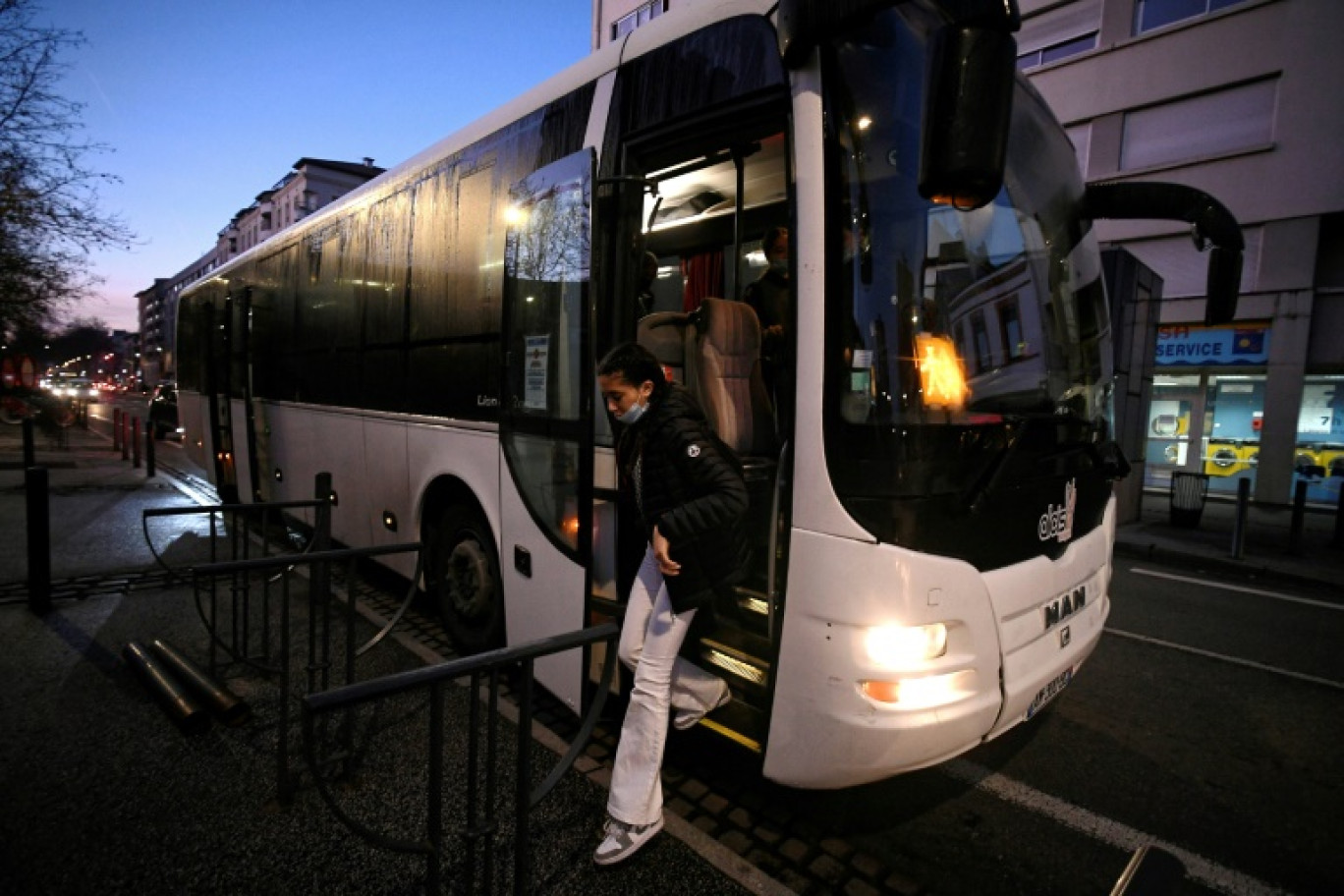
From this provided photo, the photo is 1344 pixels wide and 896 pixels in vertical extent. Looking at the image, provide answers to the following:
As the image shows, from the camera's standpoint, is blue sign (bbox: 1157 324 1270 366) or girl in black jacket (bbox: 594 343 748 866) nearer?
girl in black jacket (bbox: 594 343 748 866)

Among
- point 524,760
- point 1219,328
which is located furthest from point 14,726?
point 1219,328

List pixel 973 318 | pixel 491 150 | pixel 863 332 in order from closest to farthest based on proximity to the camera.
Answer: pixel 863 332, pixel 973 318, pixel 491 150

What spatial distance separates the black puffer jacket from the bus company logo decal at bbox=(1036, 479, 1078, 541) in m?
1.34

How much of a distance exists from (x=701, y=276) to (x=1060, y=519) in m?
3.72

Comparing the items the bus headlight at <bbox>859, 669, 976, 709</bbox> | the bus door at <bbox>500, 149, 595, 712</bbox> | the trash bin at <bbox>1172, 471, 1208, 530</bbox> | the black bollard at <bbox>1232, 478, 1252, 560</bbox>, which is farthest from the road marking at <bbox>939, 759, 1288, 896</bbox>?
the trash bin at <bbox>1172, 471, 1208, 530</bbox>

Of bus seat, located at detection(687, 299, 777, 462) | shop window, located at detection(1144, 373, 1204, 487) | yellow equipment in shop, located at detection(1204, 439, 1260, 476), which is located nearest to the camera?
bus seat, located at detection(687, 299, 777, 462)

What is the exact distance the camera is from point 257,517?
9.73m

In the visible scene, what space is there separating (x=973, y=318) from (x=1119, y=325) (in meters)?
9.77

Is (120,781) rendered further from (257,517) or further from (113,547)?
(257,517)

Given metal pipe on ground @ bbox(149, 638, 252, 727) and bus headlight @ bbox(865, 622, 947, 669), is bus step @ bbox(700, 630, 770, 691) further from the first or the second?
metal pipe on ground @ bbox(149, 638, 252, 727)

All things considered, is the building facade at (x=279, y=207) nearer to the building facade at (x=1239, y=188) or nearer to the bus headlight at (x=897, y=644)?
the building facade at (x=1239, y=188)

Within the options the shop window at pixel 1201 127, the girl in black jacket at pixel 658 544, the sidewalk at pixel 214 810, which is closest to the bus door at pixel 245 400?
the sidewalk at pixel 214 810

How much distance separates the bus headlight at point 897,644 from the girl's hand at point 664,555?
735 millimetres

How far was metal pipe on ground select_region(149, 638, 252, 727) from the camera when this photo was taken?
11.7 feet
